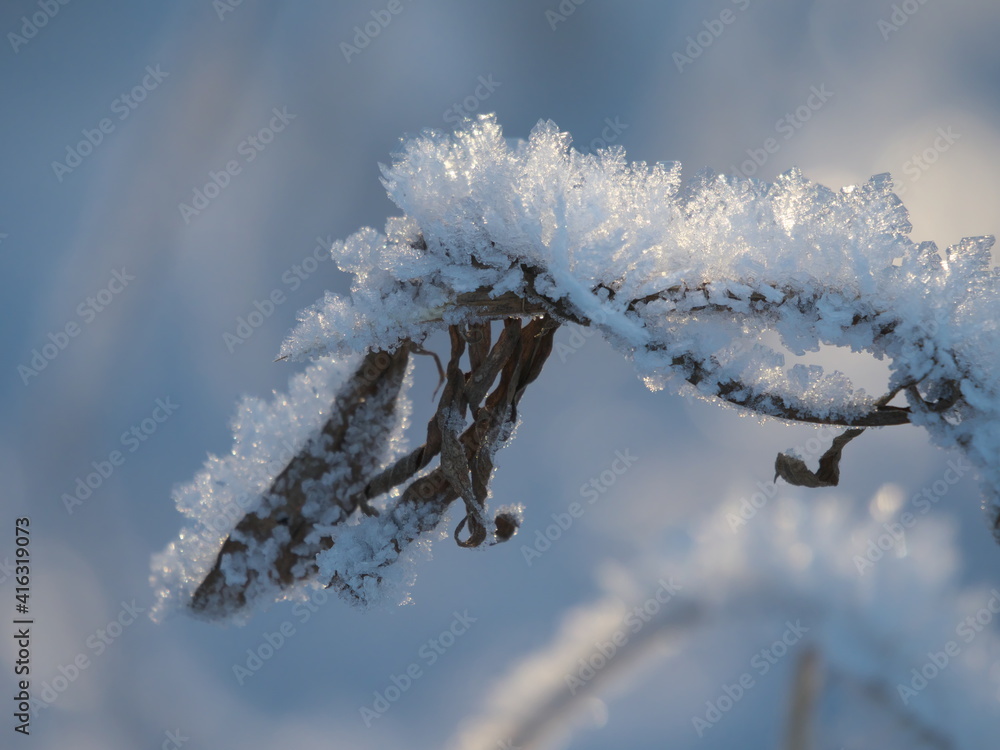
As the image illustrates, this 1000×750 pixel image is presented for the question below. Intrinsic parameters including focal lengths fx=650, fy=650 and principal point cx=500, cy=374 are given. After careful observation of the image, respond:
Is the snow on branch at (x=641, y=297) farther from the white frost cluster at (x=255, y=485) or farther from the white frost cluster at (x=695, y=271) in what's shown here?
the white frost cluster at (x=255, y=485)

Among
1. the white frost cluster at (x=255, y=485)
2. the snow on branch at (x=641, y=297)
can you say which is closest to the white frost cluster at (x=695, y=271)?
the snow on branch at (x=641, y=297)

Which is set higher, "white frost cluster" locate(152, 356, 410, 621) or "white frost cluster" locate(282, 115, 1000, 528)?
"white frost cluster" locate(282, 115, 1000, 528)

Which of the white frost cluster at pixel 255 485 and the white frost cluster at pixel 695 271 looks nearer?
the white frost cluster at pixel 695 271

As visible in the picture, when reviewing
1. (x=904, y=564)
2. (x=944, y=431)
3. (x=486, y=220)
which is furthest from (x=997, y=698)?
(x=486, y=220)

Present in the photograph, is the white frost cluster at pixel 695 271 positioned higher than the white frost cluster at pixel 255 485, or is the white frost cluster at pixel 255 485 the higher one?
the white frost cluster at pixel 695 271

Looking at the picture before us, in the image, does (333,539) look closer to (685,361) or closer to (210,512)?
(210,512)

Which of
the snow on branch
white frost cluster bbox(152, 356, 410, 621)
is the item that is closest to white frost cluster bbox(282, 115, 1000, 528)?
the snow on branch

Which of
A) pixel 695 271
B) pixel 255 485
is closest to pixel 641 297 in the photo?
pixel 695 271

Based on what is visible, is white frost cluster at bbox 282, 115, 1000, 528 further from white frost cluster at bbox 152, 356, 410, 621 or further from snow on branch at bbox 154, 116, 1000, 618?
white frost cluster at bbox 152, 356, 410, 621
